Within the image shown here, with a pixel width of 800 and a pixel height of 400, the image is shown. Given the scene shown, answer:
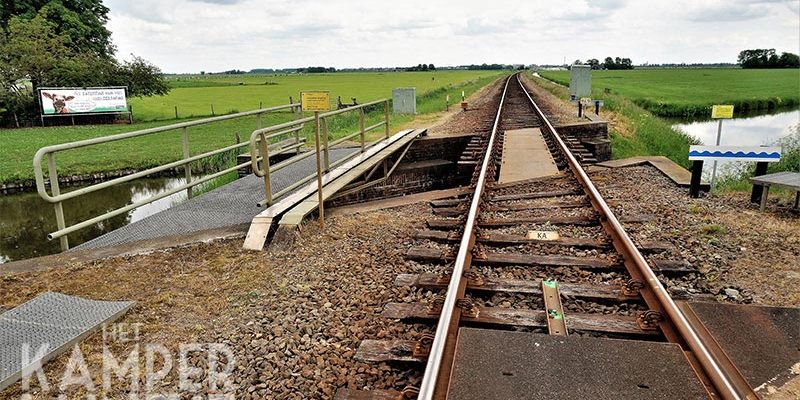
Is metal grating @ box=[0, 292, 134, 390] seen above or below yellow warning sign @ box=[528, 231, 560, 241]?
below

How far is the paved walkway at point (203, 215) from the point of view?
5.68 meters

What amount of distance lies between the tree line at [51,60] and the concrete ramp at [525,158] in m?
28.5

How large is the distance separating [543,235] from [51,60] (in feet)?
115

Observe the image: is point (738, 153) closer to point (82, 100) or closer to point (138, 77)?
point (82, 100)

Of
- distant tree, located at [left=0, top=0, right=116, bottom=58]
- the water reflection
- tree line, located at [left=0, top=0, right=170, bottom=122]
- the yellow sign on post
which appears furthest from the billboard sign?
the yellow sign on post

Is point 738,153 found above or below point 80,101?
below

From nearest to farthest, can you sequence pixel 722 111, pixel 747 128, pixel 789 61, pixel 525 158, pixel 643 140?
pixel 722 111
pixel 525 158
pixel 643 140
pixel 747 128
pixel 789 61

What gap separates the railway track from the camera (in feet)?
9.79

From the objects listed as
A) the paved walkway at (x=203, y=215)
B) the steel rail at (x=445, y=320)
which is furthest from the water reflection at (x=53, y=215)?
the steel rail at (x=445, y=320)

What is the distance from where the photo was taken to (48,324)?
11.8 feet

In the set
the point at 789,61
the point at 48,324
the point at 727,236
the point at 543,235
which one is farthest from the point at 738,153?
the point at 789,61

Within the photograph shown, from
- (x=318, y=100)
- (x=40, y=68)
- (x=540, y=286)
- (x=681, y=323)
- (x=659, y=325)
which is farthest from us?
(x=40, y=68)

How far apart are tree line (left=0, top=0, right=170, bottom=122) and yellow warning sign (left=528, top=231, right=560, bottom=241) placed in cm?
3203

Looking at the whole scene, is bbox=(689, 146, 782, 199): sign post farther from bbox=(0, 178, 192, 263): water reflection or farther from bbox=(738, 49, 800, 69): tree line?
bbox=(738, 49, 800, 69): tree line
